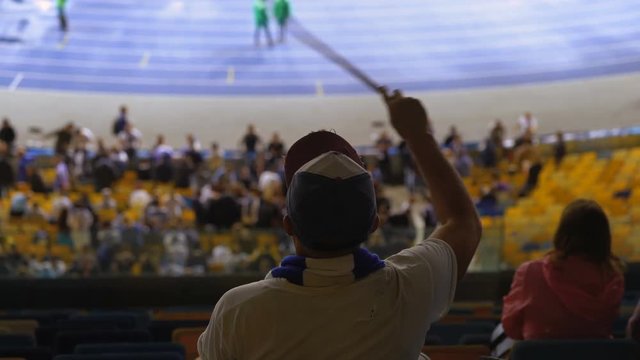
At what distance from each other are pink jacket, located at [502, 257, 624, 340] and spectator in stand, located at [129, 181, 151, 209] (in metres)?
11.2

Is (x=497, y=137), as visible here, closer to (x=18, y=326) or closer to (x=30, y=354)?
(x=18, y=326)

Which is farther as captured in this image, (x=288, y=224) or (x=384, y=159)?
(x=384, y=159)

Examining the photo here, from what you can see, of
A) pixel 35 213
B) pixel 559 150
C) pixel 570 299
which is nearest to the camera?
pixel 570 299

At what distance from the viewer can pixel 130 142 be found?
1906 cm

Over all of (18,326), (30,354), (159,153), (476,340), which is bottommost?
(159,153)

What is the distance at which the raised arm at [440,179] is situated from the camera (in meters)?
2.05

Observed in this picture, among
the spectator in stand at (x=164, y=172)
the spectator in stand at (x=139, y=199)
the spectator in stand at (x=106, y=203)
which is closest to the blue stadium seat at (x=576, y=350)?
the spectator in stand at (x=139, y=199)

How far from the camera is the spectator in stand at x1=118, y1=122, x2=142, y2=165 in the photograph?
18.2 m

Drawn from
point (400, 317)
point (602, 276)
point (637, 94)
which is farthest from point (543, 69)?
point (400, 317)

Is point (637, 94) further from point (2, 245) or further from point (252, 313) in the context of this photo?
point (252, 313)

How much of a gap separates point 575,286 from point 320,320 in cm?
186

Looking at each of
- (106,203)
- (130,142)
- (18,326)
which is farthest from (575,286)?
(130,142)

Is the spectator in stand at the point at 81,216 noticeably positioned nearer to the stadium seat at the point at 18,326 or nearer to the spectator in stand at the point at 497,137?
the stadium seat at the point at 18,326

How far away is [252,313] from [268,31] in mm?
24928
